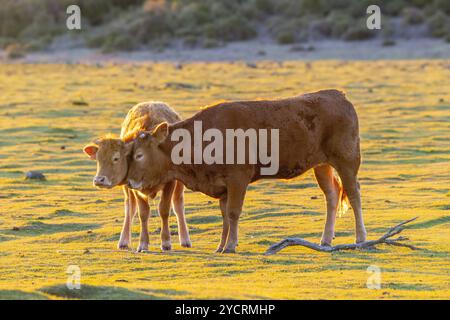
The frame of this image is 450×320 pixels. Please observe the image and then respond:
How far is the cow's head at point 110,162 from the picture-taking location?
11.5 m

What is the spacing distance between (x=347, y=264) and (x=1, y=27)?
5956 cm

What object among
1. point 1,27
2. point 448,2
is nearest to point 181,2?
point 1,27

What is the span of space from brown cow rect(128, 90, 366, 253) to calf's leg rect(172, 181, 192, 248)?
761mm

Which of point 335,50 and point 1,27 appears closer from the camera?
point 335,50

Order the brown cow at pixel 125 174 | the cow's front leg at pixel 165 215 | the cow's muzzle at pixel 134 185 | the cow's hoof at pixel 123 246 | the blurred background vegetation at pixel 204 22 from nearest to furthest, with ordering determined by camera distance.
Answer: the brown cow at pixel 125 174 < the cow's muzzle at pixel 134 185 < the cow's front leg at pixel 165 215 < the cow's hoof at pixel 123 246 < the blurred background vegetation at pixel 204 22

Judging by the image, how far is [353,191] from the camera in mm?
12352

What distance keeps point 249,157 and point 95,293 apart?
3.31 m

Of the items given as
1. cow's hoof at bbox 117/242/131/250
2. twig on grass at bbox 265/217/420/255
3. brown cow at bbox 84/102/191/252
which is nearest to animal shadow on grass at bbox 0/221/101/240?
brown cow at bbox 84/102/191/252

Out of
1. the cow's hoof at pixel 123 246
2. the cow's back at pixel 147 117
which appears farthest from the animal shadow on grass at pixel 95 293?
the cow's back at pixel 147 117

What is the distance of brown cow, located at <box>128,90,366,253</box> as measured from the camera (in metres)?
11.8

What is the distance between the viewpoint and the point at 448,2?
57.9 m

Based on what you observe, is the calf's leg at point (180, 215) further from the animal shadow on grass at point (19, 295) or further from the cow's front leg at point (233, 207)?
the animal shadow on grass at point (19, 295)

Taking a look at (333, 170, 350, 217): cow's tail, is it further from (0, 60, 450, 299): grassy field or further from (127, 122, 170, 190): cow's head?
(127, 122, 170, 190): cow's head
